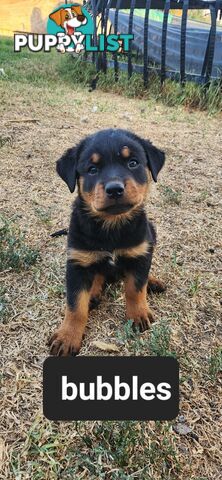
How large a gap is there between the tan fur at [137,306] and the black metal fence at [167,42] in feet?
20.6

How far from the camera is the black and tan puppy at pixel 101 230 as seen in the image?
227 cm

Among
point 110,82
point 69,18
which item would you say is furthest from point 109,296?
point 69,18

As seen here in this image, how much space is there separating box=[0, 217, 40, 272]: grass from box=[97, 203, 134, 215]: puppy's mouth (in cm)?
96

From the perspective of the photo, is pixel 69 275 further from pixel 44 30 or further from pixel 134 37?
pixel 44 30

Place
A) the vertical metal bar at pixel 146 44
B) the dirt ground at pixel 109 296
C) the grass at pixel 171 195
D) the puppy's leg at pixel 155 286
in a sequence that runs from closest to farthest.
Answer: the dirt ground at pixel 109 296, the puppy's leg at pixel 155 286, the grass at pixel 171 195, the vertical metal bar at pixel 146 44

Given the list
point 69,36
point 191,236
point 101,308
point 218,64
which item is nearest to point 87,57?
point 69,36

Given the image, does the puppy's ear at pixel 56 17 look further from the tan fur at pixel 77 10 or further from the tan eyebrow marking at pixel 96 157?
the tan eyebrow marking at pixel 96 157

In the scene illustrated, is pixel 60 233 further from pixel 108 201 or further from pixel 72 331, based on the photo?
pixel 108 201

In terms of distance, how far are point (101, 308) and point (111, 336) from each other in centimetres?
27

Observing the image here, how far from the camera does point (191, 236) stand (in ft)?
11.4

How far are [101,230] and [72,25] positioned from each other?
9192 mm

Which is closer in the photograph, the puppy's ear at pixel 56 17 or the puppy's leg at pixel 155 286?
the puppy's leg at pixel 155 286

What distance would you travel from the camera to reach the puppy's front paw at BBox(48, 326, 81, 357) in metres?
2.28

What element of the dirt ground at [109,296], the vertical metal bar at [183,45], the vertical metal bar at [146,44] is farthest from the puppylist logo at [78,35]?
the dirt ground at [109,296]
